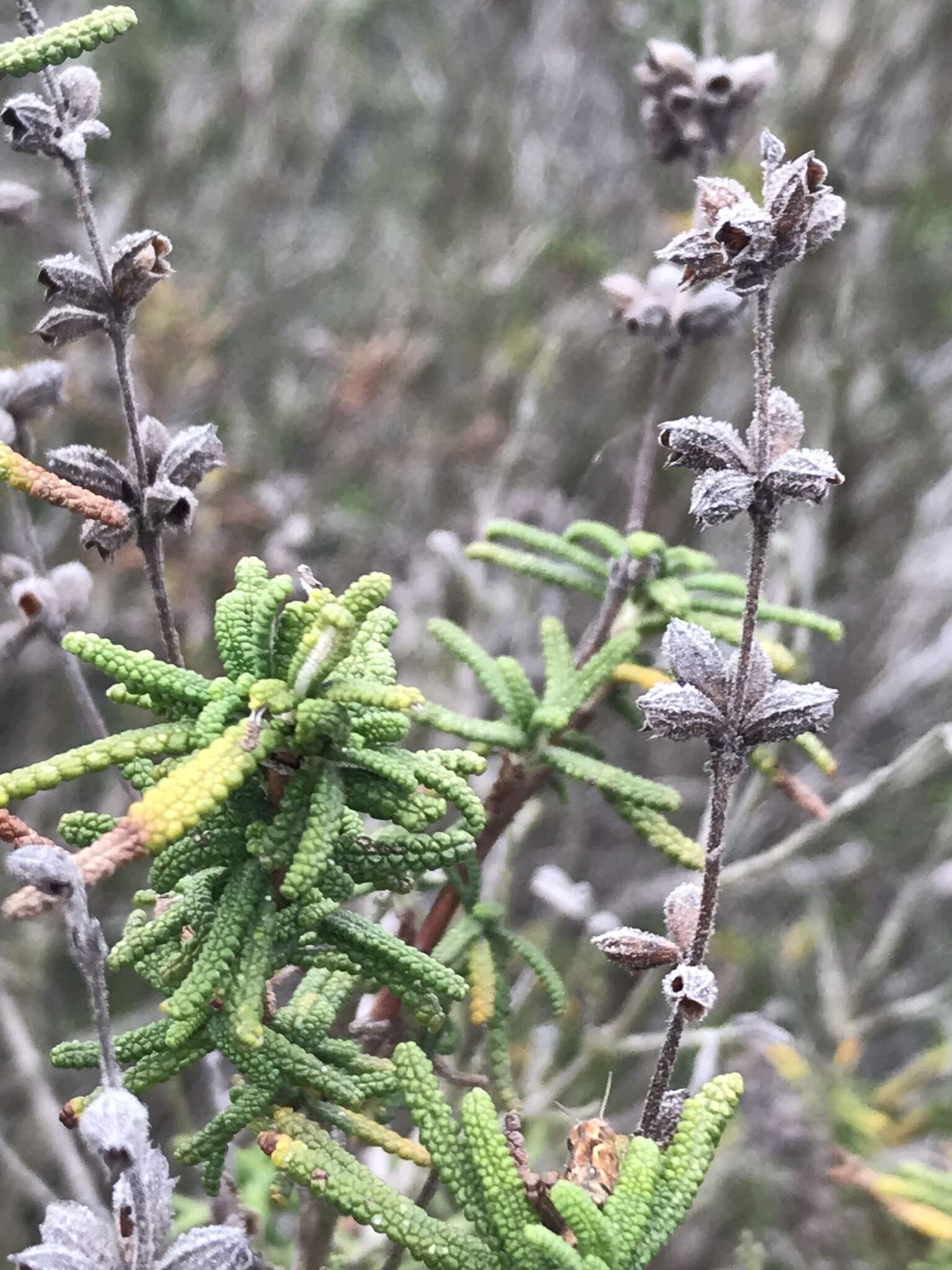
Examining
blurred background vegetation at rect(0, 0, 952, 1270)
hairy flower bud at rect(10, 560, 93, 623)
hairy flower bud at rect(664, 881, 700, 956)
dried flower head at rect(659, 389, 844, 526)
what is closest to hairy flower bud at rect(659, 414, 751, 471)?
dried flower head at rect(659, 389, 844, 526)

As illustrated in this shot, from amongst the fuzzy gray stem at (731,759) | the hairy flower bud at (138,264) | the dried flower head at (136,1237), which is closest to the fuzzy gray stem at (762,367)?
the fuzzy gray stem at (731,759)

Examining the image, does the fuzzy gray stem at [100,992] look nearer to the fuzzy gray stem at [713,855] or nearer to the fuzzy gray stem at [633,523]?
the fuzzy gray stem at [713,855]

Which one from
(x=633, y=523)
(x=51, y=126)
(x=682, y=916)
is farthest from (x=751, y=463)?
(x=51, y=126)

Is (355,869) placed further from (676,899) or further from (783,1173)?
(783,1173)

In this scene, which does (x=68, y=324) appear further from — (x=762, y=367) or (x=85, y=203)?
(x=762, y=367)

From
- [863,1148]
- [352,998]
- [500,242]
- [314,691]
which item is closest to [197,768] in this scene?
[314,691]

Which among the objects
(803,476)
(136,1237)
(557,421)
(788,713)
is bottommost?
(136,1237)
